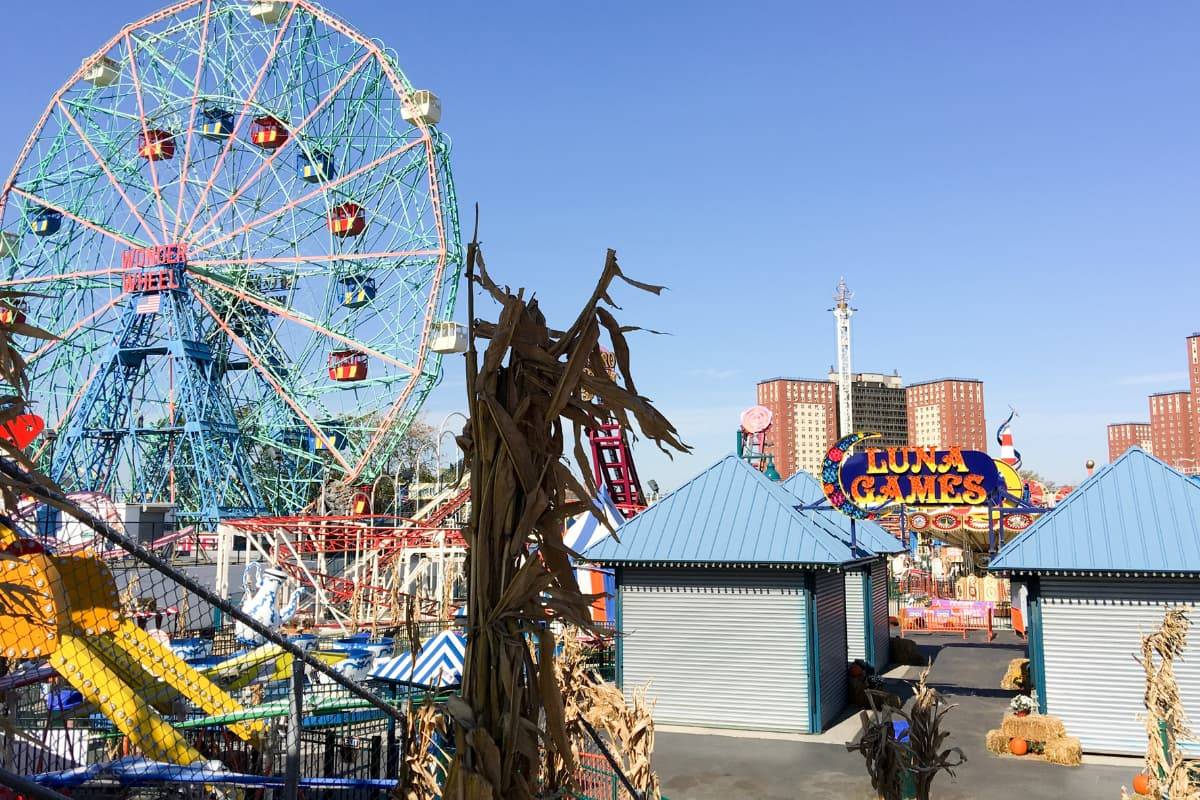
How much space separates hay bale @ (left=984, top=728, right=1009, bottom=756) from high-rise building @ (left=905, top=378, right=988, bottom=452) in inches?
5142

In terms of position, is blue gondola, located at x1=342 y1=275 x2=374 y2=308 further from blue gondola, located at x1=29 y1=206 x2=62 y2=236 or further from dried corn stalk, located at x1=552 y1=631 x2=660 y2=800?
dried corn stalk, located at x1=552 y1=631 x2=660 y2=800

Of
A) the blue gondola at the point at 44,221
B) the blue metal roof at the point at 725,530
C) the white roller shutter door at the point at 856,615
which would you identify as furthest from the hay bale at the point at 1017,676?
the blue gondola at the point at 44,221

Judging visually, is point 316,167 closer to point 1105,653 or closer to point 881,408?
point 1105,653

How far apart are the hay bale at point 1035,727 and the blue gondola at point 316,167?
1153 inches

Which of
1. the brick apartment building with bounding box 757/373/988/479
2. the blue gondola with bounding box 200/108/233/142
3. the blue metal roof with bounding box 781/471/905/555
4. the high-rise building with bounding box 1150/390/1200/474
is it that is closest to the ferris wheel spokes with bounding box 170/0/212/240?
the blue gondola with bounding box 200/108/233/142

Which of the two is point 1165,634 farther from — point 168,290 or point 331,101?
point 168,290

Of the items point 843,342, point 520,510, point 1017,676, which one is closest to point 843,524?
point 1017,676

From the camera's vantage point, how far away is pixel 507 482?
2352 mm

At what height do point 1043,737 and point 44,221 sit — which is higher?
point 44,221

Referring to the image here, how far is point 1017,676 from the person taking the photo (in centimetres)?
1758

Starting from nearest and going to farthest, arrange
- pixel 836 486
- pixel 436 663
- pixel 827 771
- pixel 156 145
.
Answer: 1. pixel 436 663
2. pixel 827 771
3. pixel 836 486
4. pixel 156 145

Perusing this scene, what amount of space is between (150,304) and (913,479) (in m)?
29.9

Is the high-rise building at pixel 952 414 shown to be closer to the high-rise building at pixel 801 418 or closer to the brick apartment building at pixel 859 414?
the brick apartment building at pixel 859 414

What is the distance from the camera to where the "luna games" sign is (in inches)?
638
